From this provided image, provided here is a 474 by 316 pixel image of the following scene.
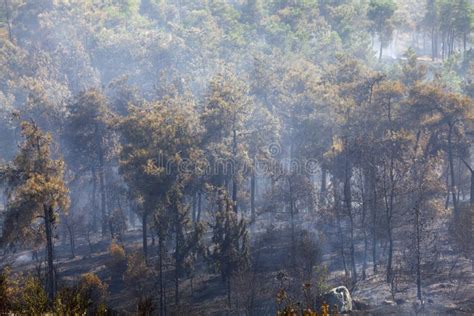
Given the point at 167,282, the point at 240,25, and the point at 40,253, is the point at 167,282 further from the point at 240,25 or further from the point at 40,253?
the point at 240,25

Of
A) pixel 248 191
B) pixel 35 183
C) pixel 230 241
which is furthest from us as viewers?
pixel 248 191

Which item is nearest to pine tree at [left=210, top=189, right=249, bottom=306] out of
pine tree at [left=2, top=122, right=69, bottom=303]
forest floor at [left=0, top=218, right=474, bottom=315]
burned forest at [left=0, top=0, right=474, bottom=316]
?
burned forest at [left=0, top=0, right=474, bottom=316]

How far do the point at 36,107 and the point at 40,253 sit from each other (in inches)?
705

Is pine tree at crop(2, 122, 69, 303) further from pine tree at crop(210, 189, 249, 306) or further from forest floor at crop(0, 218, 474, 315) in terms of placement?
pine tree at crop(210, 189, 249, 306)

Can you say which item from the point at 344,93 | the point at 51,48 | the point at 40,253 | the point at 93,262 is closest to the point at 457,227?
the point at 344,93

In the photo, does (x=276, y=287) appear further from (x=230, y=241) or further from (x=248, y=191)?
(x=248, y=191)

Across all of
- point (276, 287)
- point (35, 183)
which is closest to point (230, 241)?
point (276, 287)

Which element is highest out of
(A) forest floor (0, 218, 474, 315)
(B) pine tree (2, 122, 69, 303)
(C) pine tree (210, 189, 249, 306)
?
(B) pine tree (2, 122, 69, 303)

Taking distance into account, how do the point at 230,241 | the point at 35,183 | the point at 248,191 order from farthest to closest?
the point at 248,191, the point at 230,241, the point at 35,183

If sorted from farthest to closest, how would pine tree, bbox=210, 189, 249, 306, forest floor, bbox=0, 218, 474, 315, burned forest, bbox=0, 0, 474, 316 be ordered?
pine tree, bbox=210, 189, 249, 306, forest floor, bbox=0, 218, 474, 315, burned forest, bbox=0, 0, 474, 316

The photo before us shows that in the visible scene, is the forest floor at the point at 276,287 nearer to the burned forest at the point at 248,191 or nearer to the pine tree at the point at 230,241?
the burned forest at the point at 248,191

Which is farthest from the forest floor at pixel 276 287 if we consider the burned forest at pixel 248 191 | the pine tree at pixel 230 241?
the pine tree at pixel 230 241

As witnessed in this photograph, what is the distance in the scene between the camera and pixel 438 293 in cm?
4059

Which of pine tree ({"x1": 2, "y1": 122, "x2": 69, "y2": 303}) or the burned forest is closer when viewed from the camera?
pine tree ({"x1": 2, "y1": 122, "x2": 69, "y2": 303})
